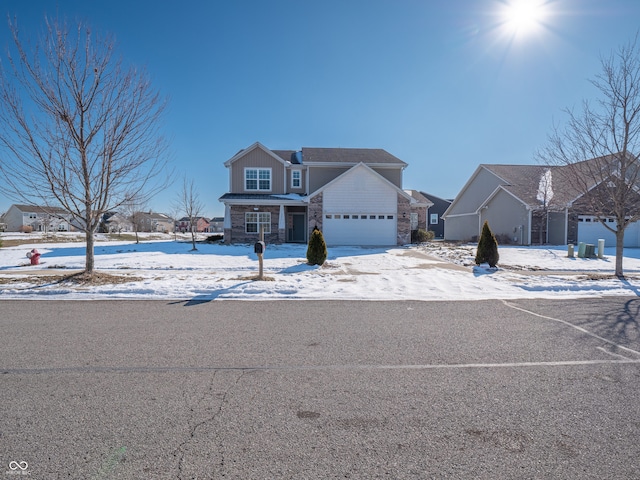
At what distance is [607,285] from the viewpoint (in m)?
8.98

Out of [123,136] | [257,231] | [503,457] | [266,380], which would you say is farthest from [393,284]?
[257,231]

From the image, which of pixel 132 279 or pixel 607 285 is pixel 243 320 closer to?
pixel 132 279

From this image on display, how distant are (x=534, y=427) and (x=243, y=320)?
426cm

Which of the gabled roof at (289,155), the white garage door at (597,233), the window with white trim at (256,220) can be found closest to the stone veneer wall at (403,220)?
the gabled roof at (289,155)

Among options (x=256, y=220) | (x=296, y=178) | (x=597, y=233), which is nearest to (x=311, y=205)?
(x=296, y=178)

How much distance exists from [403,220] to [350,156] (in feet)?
22.5

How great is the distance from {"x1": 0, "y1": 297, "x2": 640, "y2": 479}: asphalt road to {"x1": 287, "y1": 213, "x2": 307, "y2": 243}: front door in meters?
19.0

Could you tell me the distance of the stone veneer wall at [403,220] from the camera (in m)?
22.9

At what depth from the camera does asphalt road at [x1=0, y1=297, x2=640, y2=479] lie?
227 centimetres

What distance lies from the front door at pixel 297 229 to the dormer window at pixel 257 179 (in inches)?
112

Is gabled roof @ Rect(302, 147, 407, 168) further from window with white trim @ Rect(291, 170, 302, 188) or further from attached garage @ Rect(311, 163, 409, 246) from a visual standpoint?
attached garage @ Rect(311, 163, 409, 246)

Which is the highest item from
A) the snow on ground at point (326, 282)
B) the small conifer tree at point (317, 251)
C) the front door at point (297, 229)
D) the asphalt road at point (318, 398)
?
the front door at point (297, 229)

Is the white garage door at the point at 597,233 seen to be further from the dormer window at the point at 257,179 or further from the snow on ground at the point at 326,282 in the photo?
the dormer window at the point at 257,179

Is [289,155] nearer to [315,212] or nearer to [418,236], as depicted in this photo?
[315,212]
